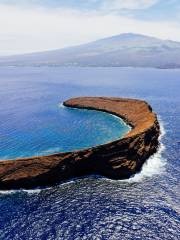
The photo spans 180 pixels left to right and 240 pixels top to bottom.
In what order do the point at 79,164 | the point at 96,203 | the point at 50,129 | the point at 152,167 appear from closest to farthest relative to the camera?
the point at 96,203, the point at 79,164, the point at 152,167, the point at 50,129

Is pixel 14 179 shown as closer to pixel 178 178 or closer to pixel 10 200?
pixel 10 200

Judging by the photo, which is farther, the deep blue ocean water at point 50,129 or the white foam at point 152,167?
the deep blue ocean water at point 50,129

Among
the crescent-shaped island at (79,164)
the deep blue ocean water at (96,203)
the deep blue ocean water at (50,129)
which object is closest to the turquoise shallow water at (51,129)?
the deep blue ocean water at (50,129)

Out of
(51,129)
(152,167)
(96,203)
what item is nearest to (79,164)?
(96,203)

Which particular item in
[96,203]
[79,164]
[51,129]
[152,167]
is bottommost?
[152,167]

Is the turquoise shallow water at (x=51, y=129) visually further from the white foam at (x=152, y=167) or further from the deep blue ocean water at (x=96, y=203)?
the white foam at (x=152, y=167)

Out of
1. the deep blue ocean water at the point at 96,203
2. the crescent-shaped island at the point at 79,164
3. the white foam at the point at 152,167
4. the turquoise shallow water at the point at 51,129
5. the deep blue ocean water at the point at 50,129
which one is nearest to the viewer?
the deep blue ocean water at the point at 96,203

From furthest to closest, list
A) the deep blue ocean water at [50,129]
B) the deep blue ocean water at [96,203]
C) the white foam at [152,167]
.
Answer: the deep blue ocean water at [50,129], the white foam at [152,167], the deep blue ocean water at [96,203]

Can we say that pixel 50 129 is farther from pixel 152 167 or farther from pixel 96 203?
pixel 96 203

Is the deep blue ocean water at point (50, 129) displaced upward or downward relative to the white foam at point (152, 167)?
upward

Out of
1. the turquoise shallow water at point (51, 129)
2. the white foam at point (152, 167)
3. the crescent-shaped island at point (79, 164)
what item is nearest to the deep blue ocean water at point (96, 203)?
the white foam at point (152, 167)

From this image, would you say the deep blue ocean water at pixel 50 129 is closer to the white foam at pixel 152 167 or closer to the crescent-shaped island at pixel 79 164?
the crescent-shaped island at pixel 79 164

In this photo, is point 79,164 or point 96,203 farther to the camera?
point 79,164
